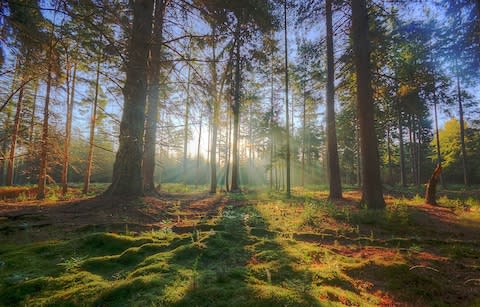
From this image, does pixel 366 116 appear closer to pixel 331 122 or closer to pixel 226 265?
pixel 331 122

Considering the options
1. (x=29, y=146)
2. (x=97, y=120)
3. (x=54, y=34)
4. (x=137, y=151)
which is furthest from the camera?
(x=97, y=120)

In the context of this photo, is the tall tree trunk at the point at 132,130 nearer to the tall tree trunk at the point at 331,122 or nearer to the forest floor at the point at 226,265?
the forest floor at the point at 226,265

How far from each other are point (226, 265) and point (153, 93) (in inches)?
328

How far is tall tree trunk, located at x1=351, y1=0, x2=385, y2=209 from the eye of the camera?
722cm

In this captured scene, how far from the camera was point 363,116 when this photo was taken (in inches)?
289

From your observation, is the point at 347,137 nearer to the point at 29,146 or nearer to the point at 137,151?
the point at 137,151

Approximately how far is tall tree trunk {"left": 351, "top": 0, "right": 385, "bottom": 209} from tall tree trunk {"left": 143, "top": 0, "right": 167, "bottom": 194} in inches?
→ 246

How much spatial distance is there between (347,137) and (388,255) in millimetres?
29281

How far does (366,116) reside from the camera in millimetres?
7301

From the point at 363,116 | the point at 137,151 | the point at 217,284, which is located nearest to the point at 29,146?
the point at 137,151

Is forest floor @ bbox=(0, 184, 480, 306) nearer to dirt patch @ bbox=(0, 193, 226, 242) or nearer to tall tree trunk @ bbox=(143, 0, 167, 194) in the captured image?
dirt patch @ bbox=(0, 193, 226, 242)

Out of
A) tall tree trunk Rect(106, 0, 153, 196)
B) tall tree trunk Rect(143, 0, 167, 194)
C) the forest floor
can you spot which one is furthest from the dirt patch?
tall tree trunk Rect(143, 0, 167, 194)

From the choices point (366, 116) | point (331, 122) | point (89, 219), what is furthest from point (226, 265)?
point (331, 122)

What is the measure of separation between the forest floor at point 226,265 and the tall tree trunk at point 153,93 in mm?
4250
